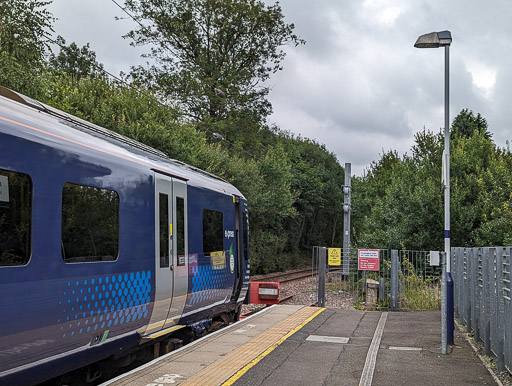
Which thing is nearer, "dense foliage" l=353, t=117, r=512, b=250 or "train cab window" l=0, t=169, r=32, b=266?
"train cab window" l=0, t=169, r=32, b=266

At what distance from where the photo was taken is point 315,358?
868 centimetres

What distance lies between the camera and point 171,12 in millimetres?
37938

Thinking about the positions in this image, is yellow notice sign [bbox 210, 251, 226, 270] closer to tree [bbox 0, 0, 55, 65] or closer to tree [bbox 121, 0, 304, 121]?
tree [bbox 0, 0, 55, 65]

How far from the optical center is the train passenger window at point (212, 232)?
1086cm

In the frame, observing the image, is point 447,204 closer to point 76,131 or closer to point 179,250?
point 179,250

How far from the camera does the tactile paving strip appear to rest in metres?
7.12

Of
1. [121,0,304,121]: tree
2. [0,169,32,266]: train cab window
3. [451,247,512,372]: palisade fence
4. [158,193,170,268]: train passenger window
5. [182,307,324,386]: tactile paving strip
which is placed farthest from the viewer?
[121,0,304,121]: tree

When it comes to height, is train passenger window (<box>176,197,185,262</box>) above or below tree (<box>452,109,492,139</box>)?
below

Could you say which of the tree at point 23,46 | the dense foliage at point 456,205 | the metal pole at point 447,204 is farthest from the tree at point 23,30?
the dense foliage at point 456,205

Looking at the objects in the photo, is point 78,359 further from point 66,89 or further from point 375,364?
point 66,89

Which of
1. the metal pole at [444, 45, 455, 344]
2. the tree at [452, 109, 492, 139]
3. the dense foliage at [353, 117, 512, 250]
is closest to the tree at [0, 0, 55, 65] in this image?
the metal pole at [444, 45, 455, 344]

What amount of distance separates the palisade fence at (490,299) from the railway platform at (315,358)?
0.32 meters

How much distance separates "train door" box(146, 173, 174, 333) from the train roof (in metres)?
0.30

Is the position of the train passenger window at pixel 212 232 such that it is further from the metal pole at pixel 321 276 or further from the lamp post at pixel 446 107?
the metal pole at pixel 321 276
